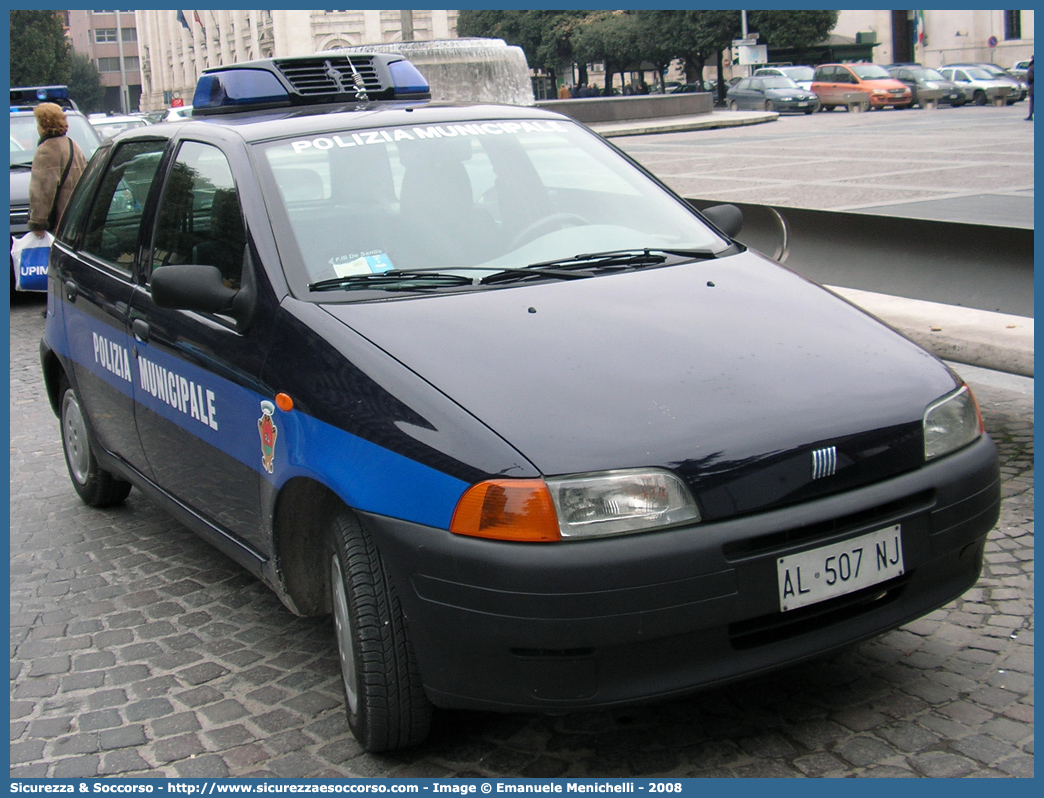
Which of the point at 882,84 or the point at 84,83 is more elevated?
the point at 84,83

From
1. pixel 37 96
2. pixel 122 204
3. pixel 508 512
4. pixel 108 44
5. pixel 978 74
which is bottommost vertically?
pixel 508 512

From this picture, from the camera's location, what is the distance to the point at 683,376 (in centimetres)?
287

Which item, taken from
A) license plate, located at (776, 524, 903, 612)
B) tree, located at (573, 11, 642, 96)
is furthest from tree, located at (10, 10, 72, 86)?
license plate, located at (776, 524, 903, 612)

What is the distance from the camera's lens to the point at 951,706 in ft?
10.3

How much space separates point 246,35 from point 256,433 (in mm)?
94021

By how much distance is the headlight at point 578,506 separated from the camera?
2.55 m

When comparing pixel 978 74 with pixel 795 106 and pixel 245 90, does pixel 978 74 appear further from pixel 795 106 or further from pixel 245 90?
pixel 245 90

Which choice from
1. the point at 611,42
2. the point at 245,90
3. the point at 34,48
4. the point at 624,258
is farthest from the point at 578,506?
the point at 34,48

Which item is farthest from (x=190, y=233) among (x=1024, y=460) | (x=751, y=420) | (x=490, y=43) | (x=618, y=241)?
(x=490, y=43)

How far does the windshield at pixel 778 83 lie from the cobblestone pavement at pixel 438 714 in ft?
132

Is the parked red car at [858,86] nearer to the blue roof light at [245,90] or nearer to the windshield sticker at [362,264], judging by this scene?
the blue roof light at [245,90]

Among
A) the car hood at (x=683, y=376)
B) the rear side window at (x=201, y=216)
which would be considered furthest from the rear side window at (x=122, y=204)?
the car hood at (x=683, y=376)

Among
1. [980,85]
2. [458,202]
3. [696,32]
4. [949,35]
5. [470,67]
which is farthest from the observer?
[949,35]

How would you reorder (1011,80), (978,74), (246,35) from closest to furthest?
(978,74) < (1011,80) < (246,35)
